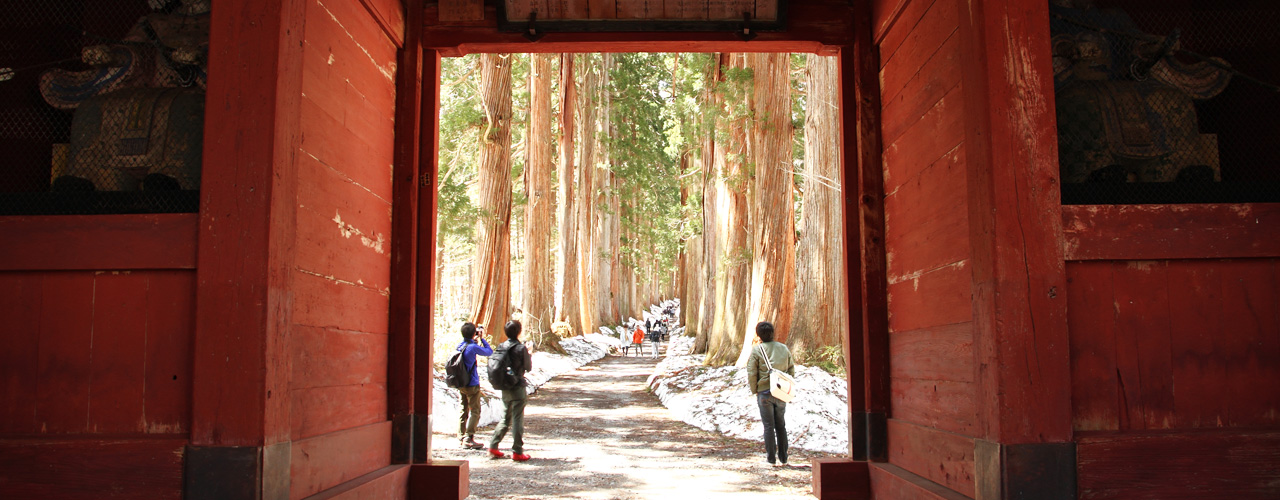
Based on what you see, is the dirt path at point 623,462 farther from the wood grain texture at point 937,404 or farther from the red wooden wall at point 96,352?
the red wooden wall at point 96,352

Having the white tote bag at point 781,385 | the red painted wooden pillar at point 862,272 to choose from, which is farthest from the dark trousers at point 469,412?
the red painted wooden pillar at point 862,272

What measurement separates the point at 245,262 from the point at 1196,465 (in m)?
4.04

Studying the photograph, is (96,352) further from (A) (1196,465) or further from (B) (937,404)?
(A) (1196,465)

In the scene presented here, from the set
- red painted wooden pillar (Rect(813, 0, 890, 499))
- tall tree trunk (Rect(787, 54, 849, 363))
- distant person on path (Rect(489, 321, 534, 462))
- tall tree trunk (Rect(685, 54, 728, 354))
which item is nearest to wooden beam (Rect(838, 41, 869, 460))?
red painted wooden pillar (Rect(813, 0, 890, 499))

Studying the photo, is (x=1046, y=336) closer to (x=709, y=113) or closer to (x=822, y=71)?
(x=822, y=71)

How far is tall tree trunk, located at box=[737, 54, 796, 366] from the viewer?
1273 centimetres

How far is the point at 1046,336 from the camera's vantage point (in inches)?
126

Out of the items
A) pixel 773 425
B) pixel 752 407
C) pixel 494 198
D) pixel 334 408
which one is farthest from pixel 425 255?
pixel 494 198

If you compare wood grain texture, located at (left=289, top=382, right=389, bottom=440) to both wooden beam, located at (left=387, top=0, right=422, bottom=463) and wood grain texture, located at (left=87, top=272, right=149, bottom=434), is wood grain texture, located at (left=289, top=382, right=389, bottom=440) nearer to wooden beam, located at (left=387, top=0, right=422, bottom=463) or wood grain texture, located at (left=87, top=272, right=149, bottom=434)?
wooden beam, located at (left=387, top=0, right=422, bottom=463)

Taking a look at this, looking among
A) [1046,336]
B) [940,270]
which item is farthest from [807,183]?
[1046,336]

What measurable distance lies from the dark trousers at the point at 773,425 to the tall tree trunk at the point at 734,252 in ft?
19.3

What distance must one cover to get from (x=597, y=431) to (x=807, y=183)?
501 centimetres

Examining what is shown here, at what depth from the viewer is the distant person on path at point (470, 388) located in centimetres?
916

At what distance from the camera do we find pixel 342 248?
4.12 m
